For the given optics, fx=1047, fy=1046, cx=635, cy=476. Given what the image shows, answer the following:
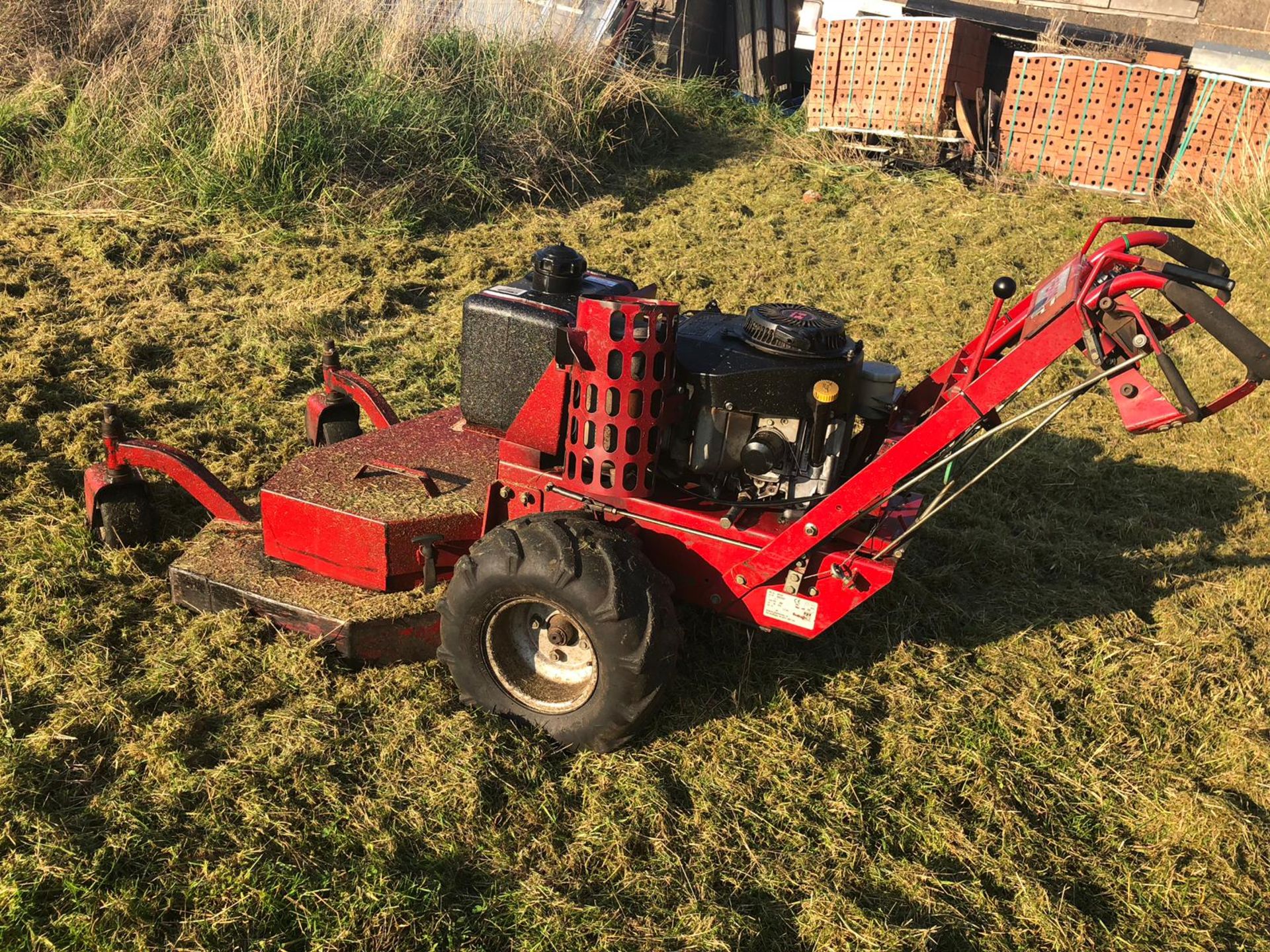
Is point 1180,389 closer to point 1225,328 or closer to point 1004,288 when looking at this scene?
point 1225,328

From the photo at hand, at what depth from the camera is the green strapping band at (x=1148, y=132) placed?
9.54 meters

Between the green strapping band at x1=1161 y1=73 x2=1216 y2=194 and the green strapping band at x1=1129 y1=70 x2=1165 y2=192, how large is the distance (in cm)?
26

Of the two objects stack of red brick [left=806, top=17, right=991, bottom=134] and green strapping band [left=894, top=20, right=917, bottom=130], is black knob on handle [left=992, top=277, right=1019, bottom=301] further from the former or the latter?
green strapping band [left=894, top=20, right=917, bottom=130]

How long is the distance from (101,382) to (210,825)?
11.2 feet

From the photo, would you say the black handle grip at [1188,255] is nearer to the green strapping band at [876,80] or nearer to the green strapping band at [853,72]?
the green strapping band at [876,80]

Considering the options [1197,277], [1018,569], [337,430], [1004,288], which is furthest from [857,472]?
[337,430]

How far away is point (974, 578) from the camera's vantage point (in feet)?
14.6

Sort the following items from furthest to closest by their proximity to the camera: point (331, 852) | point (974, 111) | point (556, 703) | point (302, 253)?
point (974, 111) < point (302, 253) < point (556, 703) < point (331, 852)

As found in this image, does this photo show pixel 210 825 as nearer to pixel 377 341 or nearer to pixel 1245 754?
pixel 1245 754

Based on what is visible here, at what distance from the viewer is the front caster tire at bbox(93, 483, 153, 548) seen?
13.2ft

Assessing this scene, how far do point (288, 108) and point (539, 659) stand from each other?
19.5 ft

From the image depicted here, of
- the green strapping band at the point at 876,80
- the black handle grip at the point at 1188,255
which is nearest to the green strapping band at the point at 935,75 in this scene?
the green strapping band at the point at 876,80

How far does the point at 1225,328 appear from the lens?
253 centimetres

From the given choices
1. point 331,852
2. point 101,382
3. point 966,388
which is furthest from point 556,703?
point 101,382
